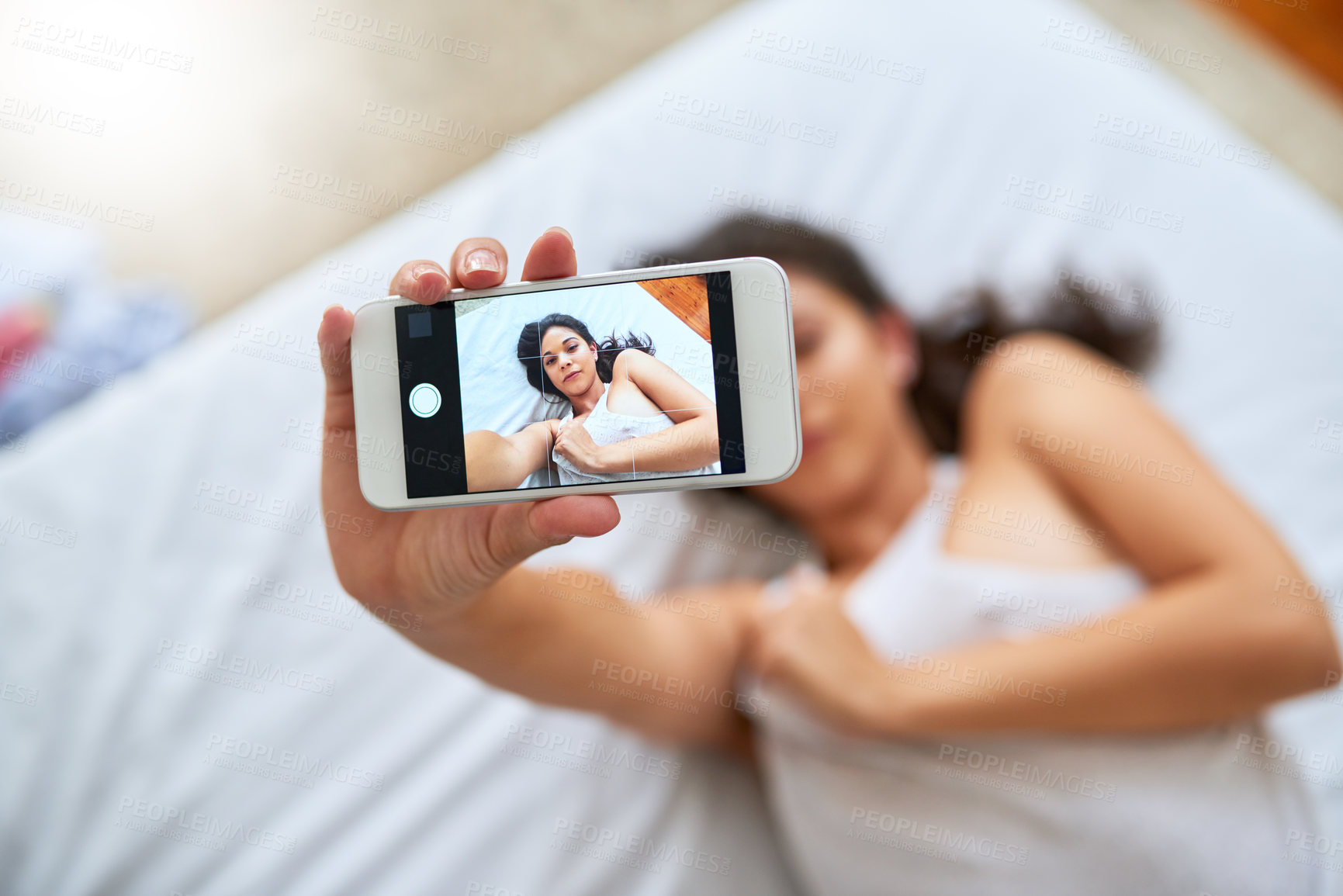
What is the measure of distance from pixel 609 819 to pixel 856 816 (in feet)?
0.96

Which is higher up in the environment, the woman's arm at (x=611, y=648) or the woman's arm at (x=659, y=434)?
the woman's arm at (x=659, y=434)

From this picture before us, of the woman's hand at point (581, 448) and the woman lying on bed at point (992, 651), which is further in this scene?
the woman lying on bed at point (992, 651)

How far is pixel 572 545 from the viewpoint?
106 centimetres

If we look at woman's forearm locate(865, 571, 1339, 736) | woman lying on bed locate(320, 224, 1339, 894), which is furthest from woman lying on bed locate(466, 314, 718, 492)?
woman's forearm locate(865, 571, 1339, 736)

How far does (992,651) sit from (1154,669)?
0.50ft

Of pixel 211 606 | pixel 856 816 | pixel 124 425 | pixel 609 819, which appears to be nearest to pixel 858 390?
pixel 856 816

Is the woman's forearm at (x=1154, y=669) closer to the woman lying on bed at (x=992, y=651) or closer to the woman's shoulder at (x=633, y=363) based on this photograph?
the woman lying on bed at (x=992, y=651)

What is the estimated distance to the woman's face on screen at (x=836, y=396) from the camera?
94 centimetres

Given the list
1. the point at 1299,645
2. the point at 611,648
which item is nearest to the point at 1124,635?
the point at 1299,645

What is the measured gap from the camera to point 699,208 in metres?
1.19

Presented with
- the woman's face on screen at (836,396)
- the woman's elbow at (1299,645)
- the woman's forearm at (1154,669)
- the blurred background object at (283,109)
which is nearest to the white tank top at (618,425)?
the woman's face on screen at (836,396)

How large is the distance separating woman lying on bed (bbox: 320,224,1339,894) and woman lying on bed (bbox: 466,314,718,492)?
16 centimetres

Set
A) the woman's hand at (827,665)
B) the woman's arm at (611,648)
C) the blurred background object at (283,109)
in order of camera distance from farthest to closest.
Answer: the blurred background object at (283,109) < the woman's hand at (827,665) < the woman's arm at (611,648)

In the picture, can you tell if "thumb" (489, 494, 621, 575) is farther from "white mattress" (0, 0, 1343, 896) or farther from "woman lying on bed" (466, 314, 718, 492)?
"white mattress" (0, 0, 1343, 896)
